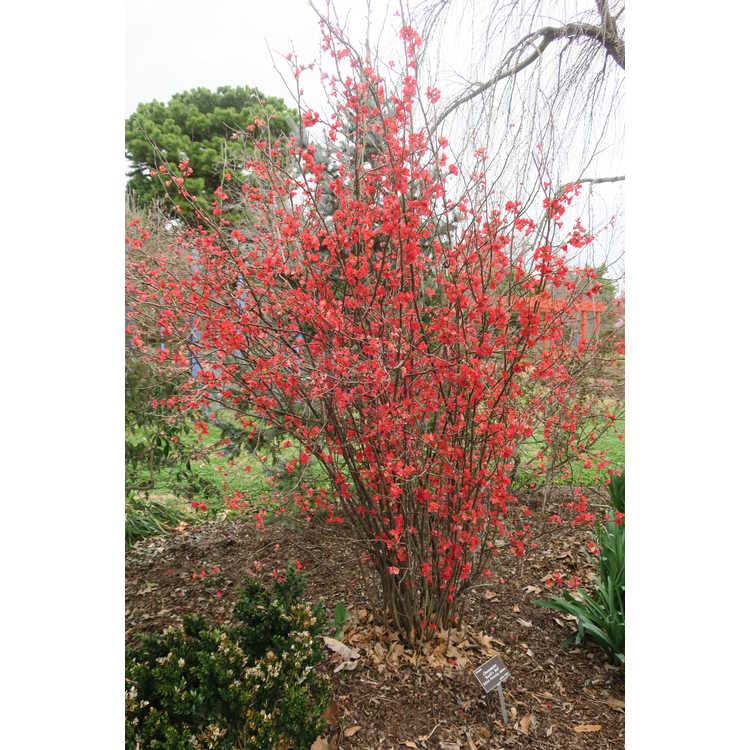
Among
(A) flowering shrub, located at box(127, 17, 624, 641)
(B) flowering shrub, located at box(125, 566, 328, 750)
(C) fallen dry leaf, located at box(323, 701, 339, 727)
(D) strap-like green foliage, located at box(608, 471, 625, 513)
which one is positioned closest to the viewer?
(B) flowering shrub, located at box(125, 566, 328, 750)

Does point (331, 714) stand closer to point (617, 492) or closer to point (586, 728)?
point (586, 728)

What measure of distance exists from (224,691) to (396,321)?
1.07 metres

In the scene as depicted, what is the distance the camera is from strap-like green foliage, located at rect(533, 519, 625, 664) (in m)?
1.76

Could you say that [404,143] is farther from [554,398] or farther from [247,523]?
[247,523]


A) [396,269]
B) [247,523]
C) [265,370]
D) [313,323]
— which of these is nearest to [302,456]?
[265,370]

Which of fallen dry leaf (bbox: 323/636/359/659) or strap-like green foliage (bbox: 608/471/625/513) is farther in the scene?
strap-like green foliage (bbox: 608/471/625/513)

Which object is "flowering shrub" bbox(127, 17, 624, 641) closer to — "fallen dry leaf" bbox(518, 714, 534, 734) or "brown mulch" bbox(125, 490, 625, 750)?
"brown mulch" bbox(125, 490, 625, 750)

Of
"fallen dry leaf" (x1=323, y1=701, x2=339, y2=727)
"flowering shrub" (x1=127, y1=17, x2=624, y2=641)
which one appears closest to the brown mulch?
"fallen dry leaf" (x1=323, y1=701, x2=339, y2=727)

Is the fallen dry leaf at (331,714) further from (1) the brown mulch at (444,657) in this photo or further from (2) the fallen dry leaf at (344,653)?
(2) the fallen dry leaf at (344,653)

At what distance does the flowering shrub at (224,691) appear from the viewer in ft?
3.86

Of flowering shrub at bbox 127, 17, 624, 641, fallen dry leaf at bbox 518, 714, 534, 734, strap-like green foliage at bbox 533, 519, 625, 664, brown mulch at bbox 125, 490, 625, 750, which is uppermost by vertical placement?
flowering shrub at bbox 127, 17, 624, 641

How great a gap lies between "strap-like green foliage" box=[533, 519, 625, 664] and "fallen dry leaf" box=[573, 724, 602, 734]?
250 mm

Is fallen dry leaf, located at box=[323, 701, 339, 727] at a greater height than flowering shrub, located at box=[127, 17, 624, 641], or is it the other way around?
flowering shrub, located at box=[127, 17, 624, 641]

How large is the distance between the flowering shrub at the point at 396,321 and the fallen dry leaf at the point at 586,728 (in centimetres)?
50
